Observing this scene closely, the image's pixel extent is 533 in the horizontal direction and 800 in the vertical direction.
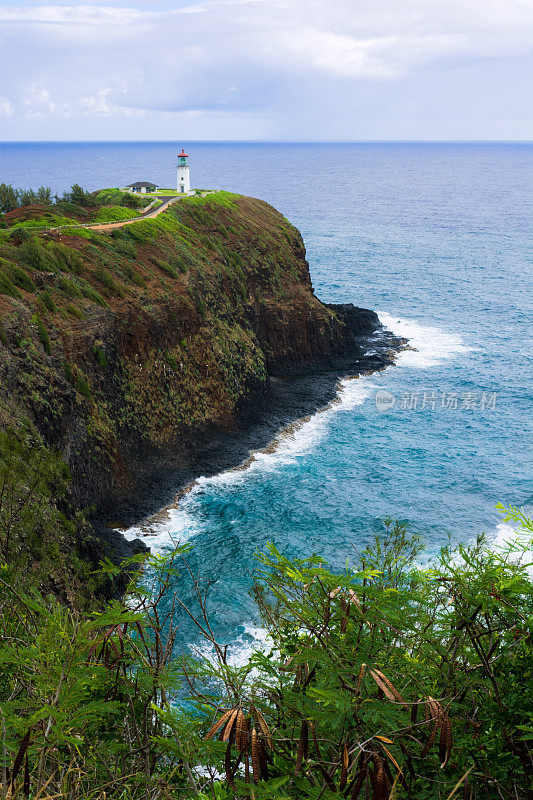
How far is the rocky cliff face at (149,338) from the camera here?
32.6m

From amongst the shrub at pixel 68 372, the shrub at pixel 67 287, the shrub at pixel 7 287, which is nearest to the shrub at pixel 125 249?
the shrub at pixel 67 287

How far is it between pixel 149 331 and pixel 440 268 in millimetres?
73030

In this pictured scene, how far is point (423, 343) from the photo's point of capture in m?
66.2

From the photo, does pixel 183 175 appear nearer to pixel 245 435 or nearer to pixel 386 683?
pixel 245 435

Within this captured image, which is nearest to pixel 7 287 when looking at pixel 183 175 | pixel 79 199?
pixel 79 199

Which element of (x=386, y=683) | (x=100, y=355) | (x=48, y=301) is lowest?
(x=100, y=355)

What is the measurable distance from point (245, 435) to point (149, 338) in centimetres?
966

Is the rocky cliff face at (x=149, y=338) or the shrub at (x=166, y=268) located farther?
the shrub at (x=166, y=268)

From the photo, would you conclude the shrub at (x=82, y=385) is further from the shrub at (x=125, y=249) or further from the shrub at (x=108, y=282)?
the shrub at (x=125, y=249)

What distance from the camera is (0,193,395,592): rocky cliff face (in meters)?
32.6

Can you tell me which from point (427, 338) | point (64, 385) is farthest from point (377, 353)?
point (64, 385)

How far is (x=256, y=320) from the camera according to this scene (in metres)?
54.8

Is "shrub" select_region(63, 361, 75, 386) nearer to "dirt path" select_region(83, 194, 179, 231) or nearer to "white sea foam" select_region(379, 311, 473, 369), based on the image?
"dirt path" select_region(83, 194, 179, 231)

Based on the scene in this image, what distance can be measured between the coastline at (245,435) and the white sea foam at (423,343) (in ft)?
5.22
